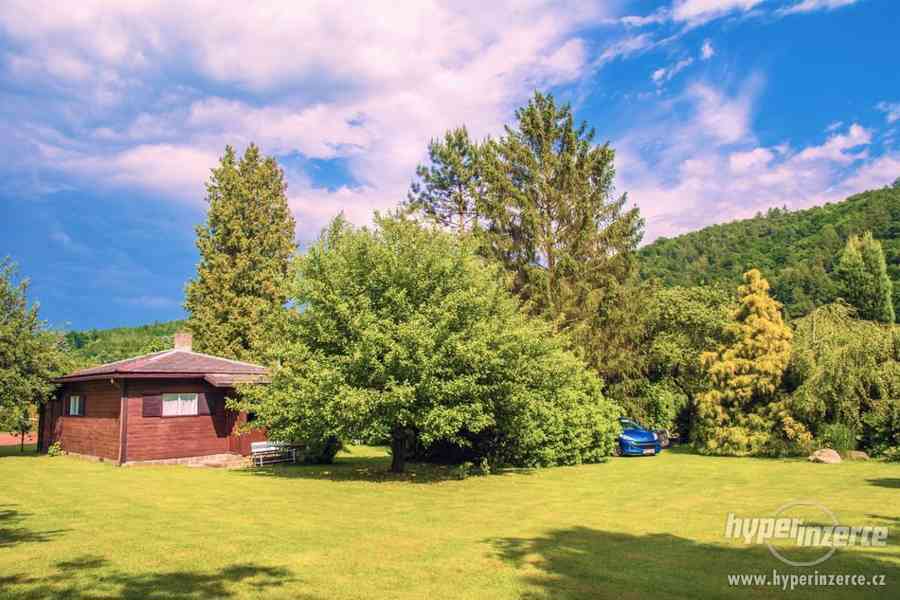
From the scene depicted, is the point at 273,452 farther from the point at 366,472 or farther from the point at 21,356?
the point at 21,356

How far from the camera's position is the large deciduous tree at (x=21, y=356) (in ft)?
73.4

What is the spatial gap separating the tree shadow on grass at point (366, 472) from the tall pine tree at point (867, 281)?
131ft

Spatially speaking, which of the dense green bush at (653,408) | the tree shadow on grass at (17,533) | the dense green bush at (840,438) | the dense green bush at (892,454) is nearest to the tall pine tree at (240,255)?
the dense green bush at (653,408)

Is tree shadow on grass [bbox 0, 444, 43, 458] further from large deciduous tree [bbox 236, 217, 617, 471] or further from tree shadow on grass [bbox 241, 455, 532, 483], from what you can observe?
large deciduous tree [bbox 236, 217, 617, 471]

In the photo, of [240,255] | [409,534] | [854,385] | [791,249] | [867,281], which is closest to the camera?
[409,534]

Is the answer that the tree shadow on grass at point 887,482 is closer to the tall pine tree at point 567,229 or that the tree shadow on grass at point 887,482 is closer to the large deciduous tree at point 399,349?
the large deciduous tree at point 399,349

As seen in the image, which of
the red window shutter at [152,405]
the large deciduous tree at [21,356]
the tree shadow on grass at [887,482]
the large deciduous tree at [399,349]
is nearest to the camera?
the tree shadow on grass at [887,482]

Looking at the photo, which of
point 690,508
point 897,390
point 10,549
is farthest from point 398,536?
point 897,390

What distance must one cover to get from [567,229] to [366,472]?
711 inches

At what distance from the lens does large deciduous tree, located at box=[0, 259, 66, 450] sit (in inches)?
881

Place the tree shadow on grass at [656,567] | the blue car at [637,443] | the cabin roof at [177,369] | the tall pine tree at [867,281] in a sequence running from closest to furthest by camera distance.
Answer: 1. the tree shadow on grass at [656,567]
2. the cabin roof at [177,369]
3. the blue car at [637,443]
4. the tall pine tree at [867,281]

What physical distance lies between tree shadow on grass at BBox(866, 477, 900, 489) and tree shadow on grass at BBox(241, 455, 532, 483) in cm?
888

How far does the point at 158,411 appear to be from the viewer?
2114cm

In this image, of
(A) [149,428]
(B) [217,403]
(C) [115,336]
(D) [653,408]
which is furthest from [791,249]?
(C) [115,336]
